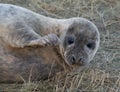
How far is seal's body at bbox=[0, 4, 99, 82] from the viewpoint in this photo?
4137mm

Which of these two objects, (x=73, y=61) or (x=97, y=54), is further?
(x=97, y=54)

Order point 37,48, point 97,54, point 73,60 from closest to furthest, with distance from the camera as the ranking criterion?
point 73,60 → point 37,48 → point 97,54

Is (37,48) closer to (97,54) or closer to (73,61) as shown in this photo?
(73,61)

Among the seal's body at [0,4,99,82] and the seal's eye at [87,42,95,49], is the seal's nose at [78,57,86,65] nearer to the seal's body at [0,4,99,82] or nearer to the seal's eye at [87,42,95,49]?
the seal's body at [0,4,99,82]

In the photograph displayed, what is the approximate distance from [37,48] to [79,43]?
410 mm

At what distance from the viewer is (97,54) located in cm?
523

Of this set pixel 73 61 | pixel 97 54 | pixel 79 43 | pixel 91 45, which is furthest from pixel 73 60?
pixel 97 54

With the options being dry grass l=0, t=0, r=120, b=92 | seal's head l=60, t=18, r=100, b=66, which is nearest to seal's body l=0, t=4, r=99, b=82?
seal's head l=60, t=18, r=100, b=66

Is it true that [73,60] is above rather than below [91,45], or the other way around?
below

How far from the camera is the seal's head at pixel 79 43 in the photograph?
4109 millimetres

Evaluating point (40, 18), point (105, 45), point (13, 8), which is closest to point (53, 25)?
point (40, 18)

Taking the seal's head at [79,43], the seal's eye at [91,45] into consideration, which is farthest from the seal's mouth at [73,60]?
the seal's eye at [91,45]

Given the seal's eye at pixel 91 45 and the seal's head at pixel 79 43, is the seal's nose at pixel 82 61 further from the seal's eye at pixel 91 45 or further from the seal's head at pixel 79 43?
the seal's eye at pixel 91 45

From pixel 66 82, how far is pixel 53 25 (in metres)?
0.61
